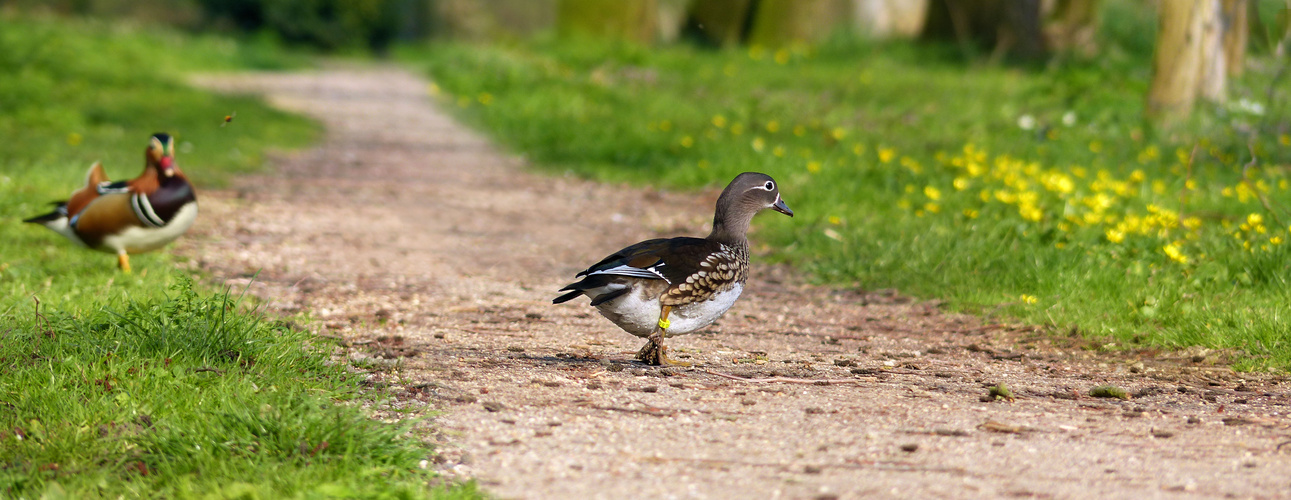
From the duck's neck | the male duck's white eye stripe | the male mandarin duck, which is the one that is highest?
the duck's neck

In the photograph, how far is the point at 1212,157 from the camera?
1016 centimetres

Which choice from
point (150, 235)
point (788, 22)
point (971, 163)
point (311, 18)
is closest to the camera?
point (150, 235)

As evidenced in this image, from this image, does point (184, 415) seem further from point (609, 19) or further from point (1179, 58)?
point (609, 19)

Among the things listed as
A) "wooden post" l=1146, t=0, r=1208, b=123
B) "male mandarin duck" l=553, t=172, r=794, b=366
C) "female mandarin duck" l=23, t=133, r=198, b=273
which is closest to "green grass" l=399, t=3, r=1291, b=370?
"wooden post" l=1146, t=0, r=1208, b=123

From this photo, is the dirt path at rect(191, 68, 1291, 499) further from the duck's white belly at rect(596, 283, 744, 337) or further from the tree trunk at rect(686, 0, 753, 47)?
the tree trunk at rect(686, 0, 753, 47)

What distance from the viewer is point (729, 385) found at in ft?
14.9

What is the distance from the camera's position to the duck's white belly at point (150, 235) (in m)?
5.99

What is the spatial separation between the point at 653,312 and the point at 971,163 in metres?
5.33

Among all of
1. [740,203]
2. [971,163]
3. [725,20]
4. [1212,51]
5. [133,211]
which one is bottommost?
[133,211]

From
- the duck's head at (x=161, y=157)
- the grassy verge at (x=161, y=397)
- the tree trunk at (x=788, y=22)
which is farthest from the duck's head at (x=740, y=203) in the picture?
the tree trunk at (x=788, y=22)

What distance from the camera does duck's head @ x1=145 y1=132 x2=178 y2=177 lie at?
609 cm

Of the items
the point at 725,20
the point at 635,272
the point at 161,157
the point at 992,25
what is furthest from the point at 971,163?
the point at 725,20

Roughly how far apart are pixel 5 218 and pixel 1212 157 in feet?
31.7

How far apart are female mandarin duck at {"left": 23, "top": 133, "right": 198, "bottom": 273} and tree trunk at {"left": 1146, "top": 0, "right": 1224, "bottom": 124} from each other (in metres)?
9.15
